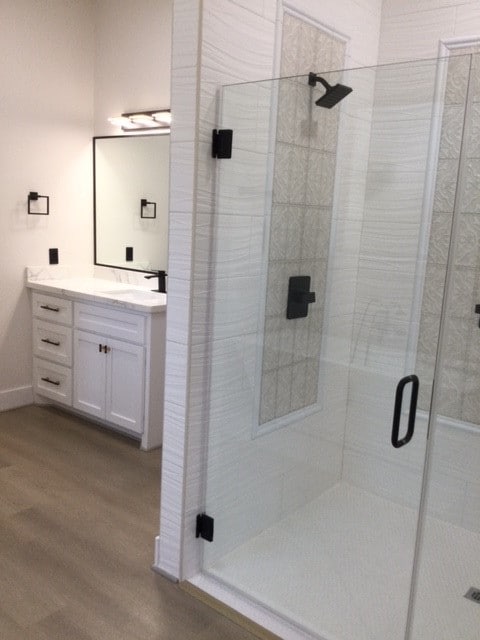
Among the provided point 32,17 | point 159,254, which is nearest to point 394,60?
point 159,254

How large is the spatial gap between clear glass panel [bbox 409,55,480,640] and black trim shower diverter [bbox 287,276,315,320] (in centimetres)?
46

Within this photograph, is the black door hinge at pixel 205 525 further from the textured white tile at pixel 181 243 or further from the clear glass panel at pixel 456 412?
the textured white tile at pixel 181 243

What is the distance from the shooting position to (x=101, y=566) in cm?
240

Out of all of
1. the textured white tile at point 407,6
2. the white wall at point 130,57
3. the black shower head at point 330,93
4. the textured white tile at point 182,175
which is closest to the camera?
the textured white tile at point 182,175

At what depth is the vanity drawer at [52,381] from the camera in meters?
3.97

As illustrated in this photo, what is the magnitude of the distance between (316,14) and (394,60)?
0.58 m

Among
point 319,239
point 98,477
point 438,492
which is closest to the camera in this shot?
point 438,492

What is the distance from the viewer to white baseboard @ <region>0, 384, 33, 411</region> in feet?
13.4

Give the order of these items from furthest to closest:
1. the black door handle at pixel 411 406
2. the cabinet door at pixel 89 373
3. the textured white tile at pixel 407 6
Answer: the cabinet door at pixel 89 373 < the textured white tile at pixel 407 6 < the black door handle at pixel 411 406

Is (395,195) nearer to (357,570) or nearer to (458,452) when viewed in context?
(458,452)

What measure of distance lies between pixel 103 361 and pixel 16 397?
871 millimetres

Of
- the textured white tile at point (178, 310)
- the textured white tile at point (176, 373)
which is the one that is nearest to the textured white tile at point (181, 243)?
the textured white tile at point (178, 310)

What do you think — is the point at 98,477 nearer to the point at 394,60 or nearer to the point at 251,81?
the point at 251,81

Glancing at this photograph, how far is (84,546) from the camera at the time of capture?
2.53 m
